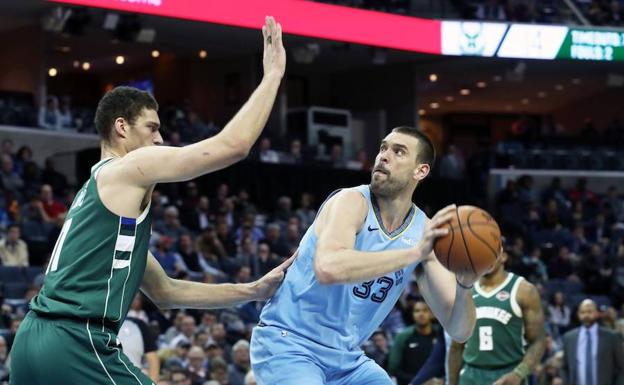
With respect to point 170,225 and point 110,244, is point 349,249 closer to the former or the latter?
point 110,244

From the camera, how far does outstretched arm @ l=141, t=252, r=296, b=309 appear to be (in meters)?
5.87

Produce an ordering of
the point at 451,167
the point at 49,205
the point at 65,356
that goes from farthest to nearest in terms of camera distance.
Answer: the point at 451,167 < the point at 49,205 < the point at 65,356

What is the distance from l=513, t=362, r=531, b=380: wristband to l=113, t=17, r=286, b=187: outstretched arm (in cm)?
481

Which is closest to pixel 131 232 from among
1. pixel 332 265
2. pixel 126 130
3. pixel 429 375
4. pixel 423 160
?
pixel 126 130

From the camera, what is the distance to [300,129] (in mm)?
28219

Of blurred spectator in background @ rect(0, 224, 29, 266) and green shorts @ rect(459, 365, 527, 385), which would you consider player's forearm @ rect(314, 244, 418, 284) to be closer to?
green shorts @ rect(459, 365, 527, 385)

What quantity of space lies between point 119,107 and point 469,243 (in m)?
1.62

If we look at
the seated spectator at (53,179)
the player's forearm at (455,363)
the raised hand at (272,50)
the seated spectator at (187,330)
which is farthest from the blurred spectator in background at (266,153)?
the raised hand at (272,50)

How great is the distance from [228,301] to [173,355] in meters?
6.71

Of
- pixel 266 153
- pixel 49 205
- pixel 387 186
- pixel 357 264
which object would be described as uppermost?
pixel 266 153

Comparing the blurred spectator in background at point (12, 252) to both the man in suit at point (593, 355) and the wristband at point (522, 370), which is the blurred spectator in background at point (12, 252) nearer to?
the man in suit at point (593, 355)

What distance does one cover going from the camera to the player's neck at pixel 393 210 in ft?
19.9

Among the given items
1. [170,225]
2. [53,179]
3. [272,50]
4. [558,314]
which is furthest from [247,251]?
[272,50]

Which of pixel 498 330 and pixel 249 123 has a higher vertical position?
pixel 249 123
